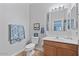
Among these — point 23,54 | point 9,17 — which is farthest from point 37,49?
point 9,17

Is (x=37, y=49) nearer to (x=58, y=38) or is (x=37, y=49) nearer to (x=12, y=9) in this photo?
(x=58, y=38)

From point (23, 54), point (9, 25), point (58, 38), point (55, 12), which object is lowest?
point (23, 54)

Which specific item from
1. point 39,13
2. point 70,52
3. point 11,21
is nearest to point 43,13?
point 39,13

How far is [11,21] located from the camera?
115cm

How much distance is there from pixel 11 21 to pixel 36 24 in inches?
8.9

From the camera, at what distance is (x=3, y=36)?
45.6 inches

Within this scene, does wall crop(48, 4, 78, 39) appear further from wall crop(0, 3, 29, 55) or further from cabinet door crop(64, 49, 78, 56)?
wall crop(0, 3, 29, 55)

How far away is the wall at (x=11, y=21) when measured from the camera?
1143 mm

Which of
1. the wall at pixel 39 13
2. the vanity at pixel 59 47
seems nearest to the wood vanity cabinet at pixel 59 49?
the vanity at pixel 59 47

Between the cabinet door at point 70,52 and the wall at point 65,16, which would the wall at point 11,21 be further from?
the cabinet door at point 70,52

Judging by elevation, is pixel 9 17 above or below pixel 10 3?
below

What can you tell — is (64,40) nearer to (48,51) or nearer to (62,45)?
(62,45)

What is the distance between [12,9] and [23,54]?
1.38ft

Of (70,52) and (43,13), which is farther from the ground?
(43,13)
